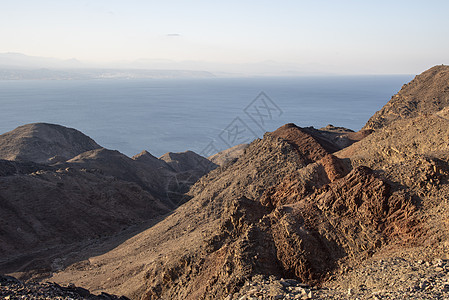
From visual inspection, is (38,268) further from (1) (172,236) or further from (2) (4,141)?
(2) (4,141)

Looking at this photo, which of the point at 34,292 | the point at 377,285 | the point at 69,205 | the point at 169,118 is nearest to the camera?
the point at 377,285

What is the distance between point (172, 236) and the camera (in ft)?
86.5

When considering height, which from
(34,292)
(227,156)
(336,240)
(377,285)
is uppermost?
(336,240)

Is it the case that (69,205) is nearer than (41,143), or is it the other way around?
(69,205)

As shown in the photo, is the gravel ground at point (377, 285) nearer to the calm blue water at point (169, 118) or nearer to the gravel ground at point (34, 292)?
the gravel ground at point (34, 292)

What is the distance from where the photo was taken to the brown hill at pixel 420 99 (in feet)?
161

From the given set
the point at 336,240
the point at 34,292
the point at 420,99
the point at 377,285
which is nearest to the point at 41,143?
the point at 420,99

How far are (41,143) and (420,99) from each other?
54.4 metres

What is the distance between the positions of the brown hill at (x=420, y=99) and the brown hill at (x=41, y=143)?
Result: 1688 inches

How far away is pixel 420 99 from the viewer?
50.9m

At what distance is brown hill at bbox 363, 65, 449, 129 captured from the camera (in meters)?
49.0

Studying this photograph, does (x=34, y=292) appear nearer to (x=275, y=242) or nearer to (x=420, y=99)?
(x=275, y=242)

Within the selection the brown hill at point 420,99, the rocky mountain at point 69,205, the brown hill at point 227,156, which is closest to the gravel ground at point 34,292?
the rocky mountain at point 69,205

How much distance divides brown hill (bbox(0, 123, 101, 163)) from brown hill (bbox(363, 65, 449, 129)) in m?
42.9
